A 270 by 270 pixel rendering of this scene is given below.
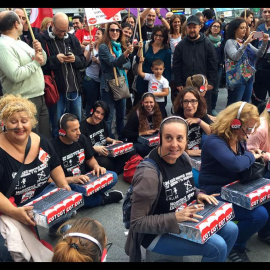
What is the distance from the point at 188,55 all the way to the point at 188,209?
11.7 feet

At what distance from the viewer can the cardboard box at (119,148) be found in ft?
13.7

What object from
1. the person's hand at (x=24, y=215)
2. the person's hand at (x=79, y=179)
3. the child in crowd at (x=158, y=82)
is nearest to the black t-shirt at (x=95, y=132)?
the person's hand at (x=79, y=179)

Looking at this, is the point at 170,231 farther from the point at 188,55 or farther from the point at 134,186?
the point at 188,55

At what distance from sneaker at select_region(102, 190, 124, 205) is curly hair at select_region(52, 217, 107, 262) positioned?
72.9 inches

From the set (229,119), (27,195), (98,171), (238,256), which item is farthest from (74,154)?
(238,256)

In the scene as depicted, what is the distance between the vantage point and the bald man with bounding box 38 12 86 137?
440 cm

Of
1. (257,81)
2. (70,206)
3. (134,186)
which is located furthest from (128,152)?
(257,81)

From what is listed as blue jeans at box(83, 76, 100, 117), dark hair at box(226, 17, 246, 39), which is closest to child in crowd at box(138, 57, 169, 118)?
blue jeans at box(83, 76, 100, 117)

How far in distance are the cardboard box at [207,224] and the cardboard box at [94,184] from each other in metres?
1.30

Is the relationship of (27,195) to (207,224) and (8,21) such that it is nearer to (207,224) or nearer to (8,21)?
(207,224)

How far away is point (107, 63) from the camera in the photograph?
4.99 meters

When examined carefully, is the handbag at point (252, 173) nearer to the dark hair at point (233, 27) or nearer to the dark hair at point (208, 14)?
the dark hair at point (233, 27)

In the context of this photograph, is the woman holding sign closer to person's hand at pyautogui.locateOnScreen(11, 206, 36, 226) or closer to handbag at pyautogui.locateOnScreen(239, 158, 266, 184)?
handbag at pyautogui.locateOnScreen(239, 158, 266, 184)

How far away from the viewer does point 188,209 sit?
2209 mm
